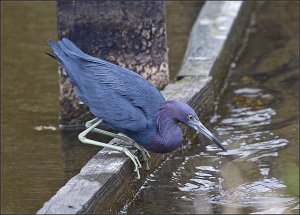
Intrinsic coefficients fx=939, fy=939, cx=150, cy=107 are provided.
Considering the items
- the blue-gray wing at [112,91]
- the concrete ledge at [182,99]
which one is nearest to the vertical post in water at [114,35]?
the concrete ledge at [182,99]

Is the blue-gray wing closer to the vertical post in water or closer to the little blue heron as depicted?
the little blue heron

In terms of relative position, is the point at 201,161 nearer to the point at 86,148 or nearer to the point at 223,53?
the point at 86,148

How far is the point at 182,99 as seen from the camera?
6363 millimetres

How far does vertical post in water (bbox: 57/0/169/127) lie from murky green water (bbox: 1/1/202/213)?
313mm

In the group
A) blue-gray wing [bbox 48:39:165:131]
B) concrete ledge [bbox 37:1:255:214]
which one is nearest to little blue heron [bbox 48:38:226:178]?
blue-gray wing [bbox 48:39:165:131]

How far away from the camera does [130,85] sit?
490 centimetres

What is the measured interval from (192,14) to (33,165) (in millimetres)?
4348

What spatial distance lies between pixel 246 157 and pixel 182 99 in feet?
1.92

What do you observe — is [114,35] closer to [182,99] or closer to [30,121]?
[182,99]

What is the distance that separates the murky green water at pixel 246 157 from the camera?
212 inches

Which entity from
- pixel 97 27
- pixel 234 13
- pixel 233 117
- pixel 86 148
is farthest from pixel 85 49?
pixel 234 13

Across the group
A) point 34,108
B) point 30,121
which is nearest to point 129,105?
point 30,121

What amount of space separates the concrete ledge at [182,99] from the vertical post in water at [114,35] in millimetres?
297

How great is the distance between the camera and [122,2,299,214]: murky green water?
17.7ft
